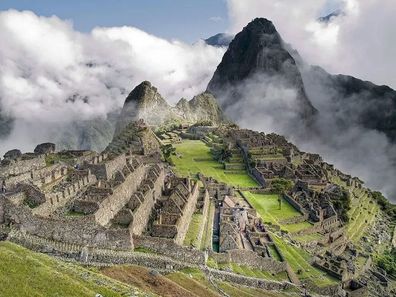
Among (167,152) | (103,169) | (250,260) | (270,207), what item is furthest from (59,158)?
(167,152)

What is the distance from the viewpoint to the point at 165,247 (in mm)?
39031

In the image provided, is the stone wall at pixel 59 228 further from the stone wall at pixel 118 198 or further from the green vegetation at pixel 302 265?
the green vegetation at pixel 302 265

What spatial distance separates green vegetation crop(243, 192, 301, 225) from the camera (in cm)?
7181

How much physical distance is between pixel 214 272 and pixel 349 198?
2506 inches

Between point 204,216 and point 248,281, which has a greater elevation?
point 204,216

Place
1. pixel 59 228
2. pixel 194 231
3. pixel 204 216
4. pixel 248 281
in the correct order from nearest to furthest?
1. pixel 59 228
2. pixel 248 281
3. pixel 194 231
4. pixel 204 216

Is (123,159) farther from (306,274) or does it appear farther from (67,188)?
(306,274)

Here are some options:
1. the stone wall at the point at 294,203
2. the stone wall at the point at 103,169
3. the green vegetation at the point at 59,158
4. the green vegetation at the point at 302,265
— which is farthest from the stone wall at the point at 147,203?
the stone wall at the point at 294,203

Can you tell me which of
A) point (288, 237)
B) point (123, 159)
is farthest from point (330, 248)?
point (123, 159)

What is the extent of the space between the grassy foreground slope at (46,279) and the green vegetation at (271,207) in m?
42.1

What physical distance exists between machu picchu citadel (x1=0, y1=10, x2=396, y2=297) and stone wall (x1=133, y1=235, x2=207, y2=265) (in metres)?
0.08

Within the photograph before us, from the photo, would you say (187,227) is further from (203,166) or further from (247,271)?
(203,166)

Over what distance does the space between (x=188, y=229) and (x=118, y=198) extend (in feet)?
26.8

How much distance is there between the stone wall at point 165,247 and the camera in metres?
38.8
